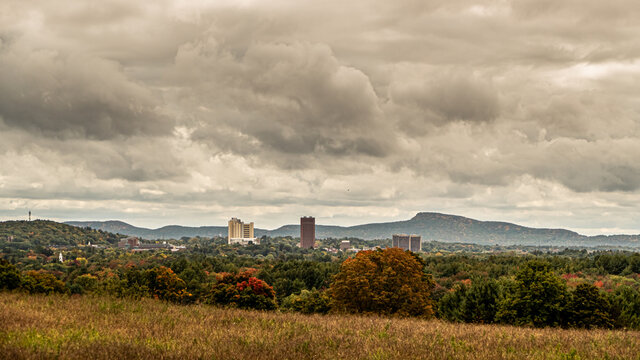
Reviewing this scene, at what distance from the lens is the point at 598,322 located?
50.9 meters

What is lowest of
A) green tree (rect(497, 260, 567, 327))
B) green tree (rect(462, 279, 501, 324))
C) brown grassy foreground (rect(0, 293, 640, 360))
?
green tree (rect(462, 279, 501, 324))

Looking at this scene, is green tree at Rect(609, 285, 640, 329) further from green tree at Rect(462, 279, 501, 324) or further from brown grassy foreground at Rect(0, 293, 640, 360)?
brown grassy foreground at Rect(0, 293, 640, 360)

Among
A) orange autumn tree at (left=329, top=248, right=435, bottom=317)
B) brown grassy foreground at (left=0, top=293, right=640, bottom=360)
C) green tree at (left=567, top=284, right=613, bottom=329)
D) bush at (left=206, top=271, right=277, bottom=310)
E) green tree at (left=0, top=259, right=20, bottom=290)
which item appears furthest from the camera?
bush at (left=206, top=271, right=277, bottom=310)

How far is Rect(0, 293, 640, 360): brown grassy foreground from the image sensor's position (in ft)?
43.0

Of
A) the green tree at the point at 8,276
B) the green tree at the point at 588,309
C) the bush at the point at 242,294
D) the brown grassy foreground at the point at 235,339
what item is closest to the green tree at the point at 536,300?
the green tree at the point at 588,309

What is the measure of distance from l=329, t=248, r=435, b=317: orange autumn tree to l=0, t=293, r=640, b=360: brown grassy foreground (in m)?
34.5

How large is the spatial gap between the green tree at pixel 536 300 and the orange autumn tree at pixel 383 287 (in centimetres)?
845

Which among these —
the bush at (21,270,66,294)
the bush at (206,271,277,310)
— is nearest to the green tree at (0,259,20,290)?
the bush at (21,270,66,294)

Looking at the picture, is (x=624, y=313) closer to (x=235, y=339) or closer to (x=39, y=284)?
(x=235, y=339)

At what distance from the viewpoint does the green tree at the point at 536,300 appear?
5116 centimetres

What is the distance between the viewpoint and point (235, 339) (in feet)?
49.7

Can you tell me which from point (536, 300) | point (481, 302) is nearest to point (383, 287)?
point (536, 300)

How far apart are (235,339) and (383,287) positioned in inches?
1652

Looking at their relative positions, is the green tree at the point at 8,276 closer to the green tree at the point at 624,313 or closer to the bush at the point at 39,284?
the bush at the point at 39,284
